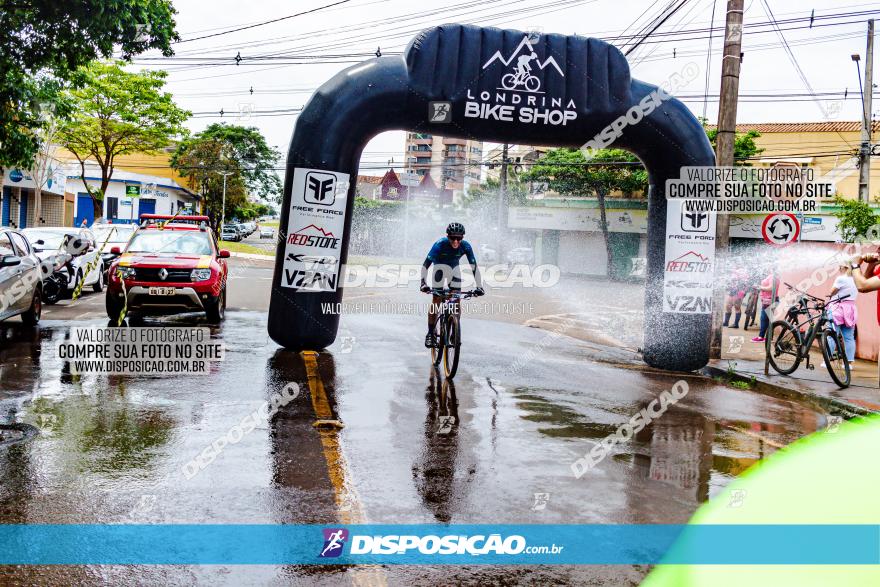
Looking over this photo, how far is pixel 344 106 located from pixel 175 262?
4.49 metres

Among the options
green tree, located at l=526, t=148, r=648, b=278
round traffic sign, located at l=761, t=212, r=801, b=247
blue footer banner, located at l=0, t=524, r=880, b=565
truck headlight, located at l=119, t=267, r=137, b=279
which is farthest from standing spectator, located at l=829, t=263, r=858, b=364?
green tree, located at l=526, t=148, r=648, b=278

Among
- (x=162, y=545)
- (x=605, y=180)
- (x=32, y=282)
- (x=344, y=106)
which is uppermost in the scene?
(x=605, y=180)

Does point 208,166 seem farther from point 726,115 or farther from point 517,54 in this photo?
point 517,54

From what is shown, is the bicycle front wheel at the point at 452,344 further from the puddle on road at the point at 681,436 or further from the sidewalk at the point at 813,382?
the sidewalk at the point at 813,382

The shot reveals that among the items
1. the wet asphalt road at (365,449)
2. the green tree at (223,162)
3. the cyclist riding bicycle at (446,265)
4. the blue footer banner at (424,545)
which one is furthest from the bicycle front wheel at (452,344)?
the green tree at (223,162)

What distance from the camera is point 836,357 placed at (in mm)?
11234

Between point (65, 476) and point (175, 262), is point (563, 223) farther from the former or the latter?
point (65, 476)

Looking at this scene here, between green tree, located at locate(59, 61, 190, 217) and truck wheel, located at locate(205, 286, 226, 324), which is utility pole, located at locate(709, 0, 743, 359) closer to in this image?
truck wheel, located at locate(205, 286, 226, 324)

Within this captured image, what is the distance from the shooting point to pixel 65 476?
5621 millimetres

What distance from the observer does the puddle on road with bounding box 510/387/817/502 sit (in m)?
6.50

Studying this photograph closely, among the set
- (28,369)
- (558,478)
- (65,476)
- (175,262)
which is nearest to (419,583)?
(558,478)

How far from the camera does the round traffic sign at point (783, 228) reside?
1241 centimetres

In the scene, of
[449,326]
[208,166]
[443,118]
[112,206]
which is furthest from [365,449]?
[112,206]

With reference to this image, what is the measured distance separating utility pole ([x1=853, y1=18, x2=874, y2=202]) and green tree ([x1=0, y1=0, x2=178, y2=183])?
22152 millimetres
